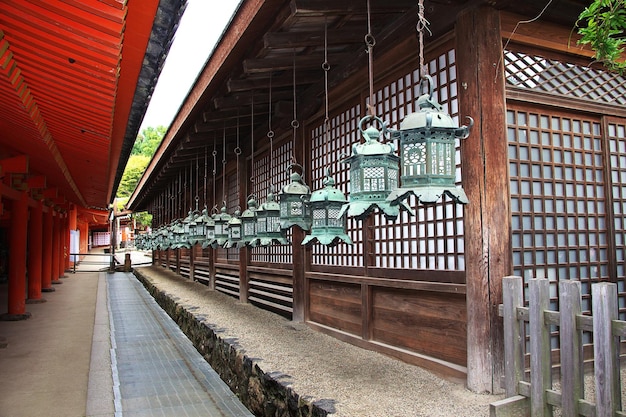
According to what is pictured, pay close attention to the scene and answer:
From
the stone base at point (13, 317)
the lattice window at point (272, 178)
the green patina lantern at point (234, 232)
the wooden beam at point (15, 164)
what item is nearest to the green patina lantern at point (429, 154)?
the green patina lantern at point (234, 232)

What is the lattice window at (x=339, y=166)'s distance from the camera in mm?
Result: 6766

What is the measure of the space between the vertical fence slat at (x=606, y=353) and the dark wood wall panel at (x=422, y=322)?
1780mm

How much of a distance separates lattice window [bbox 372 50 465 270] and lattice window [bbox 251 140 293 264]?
3.07 meters

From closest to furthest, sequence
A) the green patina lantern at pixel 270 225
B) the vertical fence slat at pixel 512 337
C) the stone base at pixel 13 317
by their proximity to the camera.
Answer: the vertical fence slat at pixel 512 337
the green patina lantern at pixel 270 225
the stone base at pixel 13 317

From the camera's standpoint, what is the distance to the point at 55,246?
1883 centimetres

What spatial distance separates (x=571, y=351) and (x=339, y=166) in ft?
15.1

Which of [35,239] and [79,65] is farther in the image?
[35,239]

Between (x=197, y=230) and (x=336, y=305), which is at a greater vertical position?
(x=197, y=230)

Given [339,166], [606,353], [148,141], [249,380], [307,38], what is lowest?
[249,380]

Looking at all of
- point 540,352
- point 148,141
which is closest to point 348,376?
point 540,352

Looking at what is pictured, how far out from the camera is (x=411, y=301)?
552 cm

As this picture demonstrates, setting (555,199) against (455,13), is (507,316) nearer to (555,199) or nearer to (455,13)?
(555,199)

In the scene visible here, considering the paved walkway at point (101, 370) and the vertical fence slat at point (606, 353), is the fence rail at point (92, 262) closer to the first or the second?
the paved walkway at point (101, 370)

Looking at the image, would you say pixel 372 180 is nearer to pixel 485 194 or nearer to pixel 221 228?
pixel 485 194
